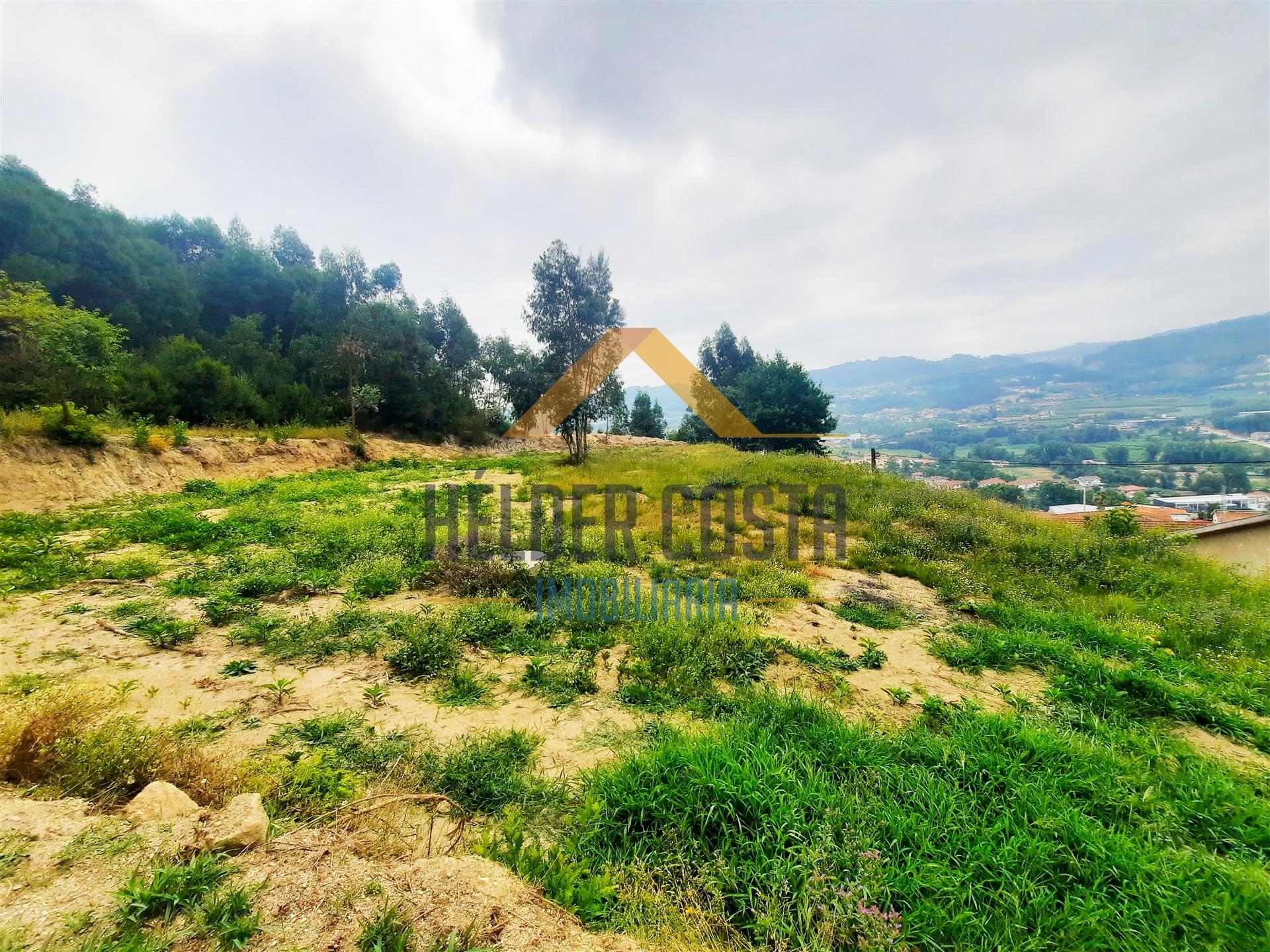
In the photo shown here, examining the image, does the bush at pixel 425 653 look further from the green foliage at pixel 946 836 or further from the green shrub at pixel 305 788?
the green foliage at pixel 946 836

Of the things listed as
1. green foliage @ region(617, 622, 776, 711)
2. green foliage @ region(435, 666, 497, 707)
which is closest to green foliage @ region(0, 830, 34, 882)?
green foliage @ region(435, 666, 497, 707)

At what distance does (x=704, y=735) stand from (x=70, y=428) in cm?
1437

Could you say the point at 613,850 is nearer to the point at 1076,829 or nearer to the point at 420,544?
the point at 1076,829

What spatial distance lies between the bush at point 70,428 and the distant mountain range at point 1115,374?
15.5m

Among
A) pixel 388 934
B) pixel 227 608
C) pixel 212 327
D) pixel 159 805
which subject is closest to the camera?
pixel 388 934

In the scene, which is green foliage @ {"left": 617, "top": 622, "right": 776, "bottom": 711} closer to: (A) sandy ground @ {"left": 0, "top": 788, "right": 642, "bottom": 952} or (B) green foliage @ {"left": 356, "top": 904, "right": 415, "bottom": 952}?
(A) sandy ground @ {"left": 0, "top": 788, "right": 642, "bottom": 952}

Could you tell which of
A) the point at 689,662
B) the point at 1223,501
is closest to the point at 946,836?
the point at 689,662

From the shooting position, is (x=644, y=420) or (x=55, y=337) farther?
(x=644, y=420)

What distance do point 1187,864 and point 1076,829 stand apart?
0.41 m

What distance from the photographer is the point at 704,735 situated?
2576mm

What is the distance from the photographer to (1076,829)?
1959 millimetres

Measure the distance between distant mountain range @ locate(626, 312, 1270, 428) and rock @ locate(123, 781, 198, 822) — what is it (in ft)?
58.3

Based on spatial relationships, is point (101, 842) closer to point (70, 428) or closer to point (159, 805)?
point (159, 805)

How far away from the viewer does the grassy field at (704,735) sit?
5.49 feet
